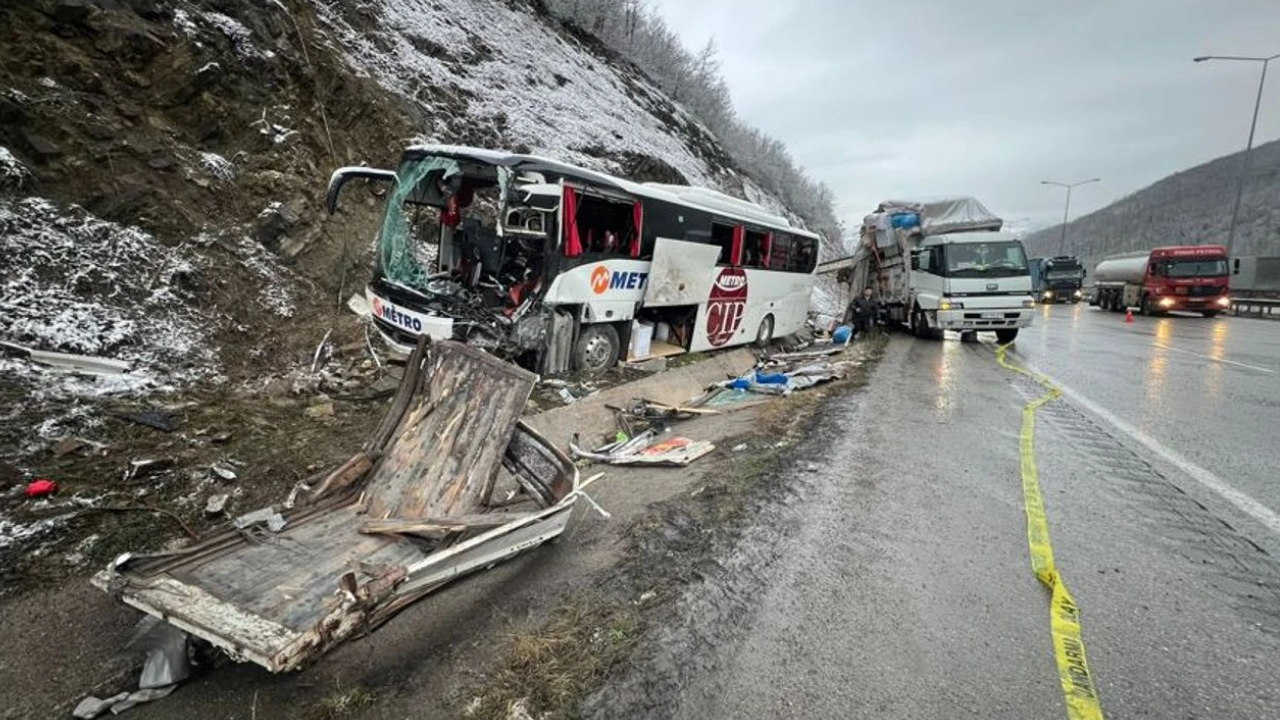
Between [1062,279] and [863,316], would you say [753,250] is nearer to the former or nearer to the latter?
[863,316]

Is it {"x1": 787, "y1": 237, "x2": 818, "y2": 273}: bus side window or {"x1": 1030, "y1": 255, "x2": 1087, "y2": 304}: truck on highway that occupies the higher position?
{"x1": 1030, "y1": 255, "x2": 1087, "y2": 304}: truck on highway

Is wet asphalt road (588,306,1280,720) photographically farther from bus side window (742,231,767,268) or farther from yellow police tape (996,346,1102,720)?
bus side window (742,231,767,268)

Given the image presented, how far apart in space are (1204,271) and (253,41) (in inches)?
1177

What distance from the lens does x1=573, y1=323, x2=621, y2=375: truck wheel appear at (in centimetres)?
818

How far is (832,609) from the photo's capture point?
9.78 feet

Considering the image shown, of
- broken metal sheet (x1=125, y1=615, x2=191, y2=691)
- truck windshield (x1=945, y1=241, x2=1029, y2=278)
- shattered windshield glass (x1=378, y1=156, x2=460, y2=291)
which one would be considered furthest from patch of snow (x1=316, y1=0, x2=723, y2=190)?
broken metal sheet (x1=125, y1=615, x2=191, y2=691)

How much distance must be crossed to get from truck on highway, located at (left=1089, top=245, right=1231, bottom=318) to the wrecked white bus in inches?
846

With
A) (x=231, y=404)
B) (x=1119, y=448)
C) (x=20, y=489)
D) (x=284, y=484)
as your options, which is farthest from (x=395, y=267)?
(x=1119, y=448)

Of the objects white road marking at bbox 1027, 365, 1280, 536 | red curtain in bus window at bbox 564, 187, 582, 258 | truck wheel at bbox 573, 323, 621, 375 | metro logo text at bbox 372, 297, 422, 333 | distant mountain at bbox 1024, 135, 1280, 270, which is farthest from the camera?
distant mountain at bbox 1024, 135, 1280, 270

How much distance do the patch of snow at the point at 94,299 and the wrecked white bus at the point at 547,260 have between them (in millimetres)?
2003

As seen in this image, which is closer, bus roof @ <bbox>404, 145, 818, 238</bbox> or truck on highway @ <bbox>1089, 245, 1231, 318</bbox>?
bus roof @ <bbox>404, 145, 818, 238</bbox>

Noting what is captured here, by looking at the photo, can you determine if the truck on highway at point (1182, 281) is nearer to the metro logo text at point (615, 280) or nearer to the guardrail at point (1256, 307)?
the guardrail at point (1256, 307)

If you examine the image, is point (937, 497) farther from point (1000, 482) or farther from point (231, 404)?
point (231, 404)

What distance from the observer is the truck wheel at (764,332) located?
12766 millimetres
